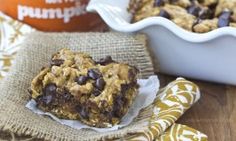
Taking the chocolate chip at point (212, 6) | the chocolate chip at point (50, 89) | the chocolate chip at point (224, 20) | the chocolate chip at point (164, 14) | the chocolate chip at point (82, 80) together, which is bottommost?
the chocolate chip at point (50, 89)

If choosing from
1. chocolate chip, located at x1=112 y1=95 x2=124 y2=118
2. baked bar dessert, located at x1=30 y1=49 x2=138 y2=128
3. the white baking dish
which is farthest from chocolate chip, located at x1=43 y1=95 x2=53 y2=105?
the white baking dish

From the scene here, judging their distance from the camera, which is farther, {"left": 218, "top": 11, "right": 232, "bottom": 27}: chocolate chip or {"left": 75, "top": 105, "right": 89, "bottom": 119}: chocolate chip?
{"left": 218, "top": 11, "right": 232, "bottom": 27}: chocolate chip

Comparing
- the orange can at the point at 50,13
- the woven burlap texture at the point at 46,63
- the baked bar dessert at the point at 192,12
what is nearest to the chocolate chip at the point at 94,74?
the woven burlap texture at the point at 46,63

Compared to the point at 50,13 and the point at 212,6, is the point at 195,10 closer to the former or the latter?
the point at 212,6

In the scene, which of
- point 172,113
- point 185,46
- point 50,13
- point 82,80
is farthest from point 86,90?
point 50,13

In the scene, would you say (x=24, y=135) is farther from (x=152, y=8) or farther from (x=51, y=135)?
(x=152, y=8)

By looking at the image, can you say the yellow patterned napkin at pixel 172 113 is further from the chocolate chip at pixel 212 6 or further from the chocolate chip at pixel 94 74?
the chocolate chip at pixel 212 6

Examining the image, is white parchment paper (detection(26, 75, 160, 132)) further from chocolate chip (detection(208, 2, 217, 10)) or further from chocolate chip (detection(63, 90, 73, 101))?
chocolate chip (detection(208, 2, 217, 10))
